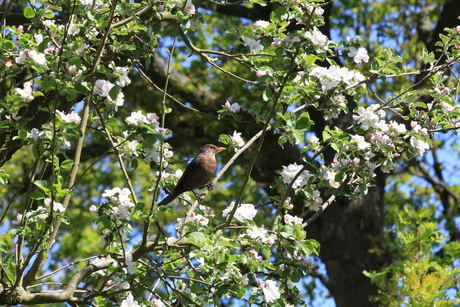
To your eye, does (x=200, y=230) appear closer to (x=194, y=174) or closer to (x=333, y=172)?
(x=333, y=172)

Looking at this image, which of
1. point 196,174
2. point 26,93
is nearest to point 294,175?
point 196,174

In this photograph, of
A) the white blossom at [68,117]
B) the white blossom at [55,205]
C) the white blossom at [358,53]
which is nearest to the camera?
the white blossom at [68,117]

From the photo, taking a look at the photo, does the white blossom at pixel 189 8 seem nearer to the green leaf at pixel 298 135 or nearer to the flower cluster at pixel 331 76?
the flower cluster at pixel 331 76

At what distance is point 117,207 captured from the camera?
2830 millimetres

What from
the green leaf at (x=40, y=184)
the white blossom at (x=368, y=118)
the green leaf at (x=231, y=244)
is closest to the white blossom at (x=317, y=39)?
the white blossom at (x=368, y=118)

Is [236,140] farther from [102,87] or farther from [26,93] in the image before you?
[26,93]

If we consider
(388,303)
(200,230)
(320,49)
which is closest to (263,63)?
(320,49)

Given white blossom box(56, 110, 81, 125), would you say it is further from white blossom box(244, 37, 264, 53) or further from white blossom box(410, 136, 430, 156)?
white blossom box(410, 136, 430, 156)

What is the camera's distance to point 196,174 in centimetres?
394

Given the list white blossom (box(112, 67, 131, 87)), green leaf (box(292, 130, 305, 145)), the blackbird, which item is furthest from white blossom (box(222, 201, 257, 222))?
white blossom (box(112, 67, 131, 87))

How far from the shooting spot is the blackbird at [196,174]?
11.6 ft

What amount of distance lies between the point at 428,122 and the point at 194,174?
61.1 inches

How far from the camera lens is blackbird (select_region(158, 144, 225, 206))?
3529 mm

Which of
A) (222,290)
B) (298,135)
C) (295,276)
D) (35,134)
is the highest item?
(298,135)
